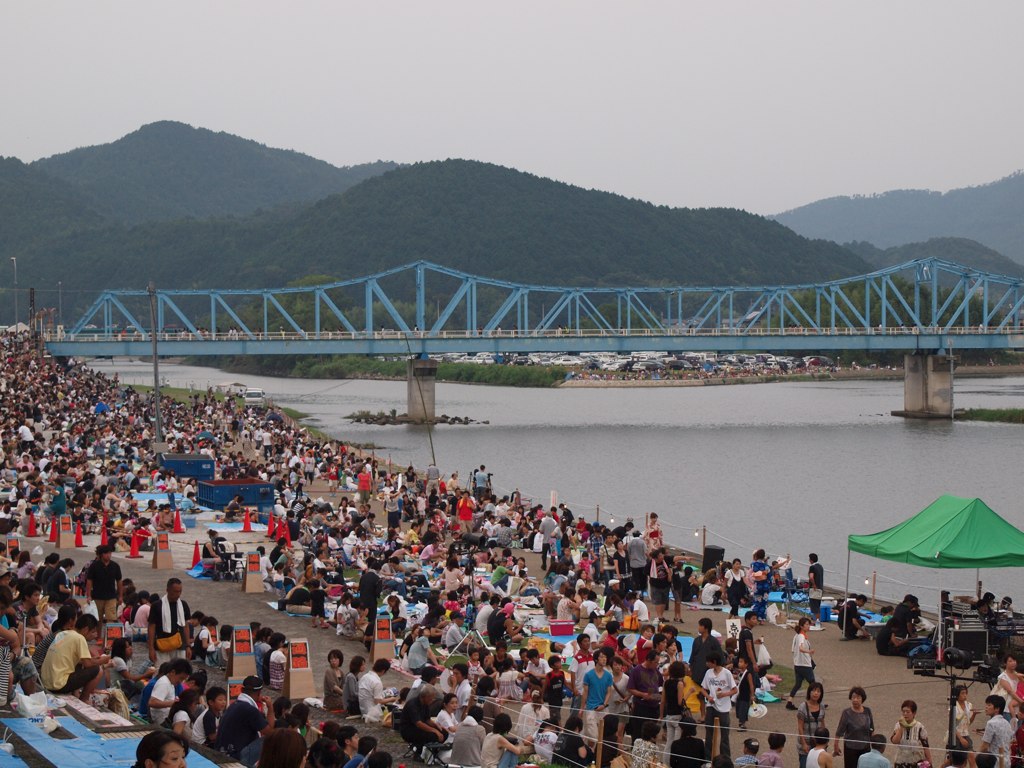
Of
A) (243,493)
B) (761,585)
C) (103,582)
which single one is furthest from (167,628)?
(243,493)

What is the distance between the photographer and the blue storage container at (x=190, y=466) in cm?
3506

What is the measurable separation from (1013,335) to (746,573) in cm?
7808

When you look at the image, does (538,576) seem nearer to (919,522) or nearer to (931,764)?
(919,522)

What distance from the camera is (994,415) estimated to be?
8194cm

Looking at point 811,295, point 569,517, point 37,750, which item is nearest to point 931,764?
point 37,750

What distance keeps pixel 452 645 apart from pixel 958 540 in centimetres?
668

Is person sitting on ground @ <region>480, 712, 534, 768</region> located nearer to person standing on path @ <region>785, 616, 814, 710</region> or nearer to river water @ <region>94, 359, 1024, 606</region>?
person standing on path @ <region>785, 616, 814, 710</region>

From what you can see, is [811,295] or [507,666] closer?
[507,666]

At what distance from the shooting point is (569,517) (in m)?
29.2

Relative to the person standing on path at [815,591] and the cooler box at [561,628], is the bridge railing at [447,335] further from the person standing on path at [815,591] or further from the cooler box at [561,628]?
the cooler box at [561,628]

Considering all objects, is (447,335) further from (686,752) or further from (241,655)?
(686,752)

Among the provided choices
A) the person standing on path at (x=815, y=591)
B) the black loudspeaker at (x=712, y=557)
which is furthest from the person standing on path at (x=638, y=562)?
the person standing on path at (x=815, y=591)

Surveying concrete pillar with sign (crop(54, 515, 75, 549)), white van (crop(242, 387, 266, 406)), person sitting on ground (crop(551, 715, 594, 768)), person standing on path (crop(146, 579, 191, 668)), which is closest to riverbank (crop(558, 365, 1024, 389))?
white van (crop(242, 387, 266, 406))

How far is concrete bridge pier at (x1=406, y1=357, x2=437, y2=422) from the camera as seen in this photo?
7962 centimetres
